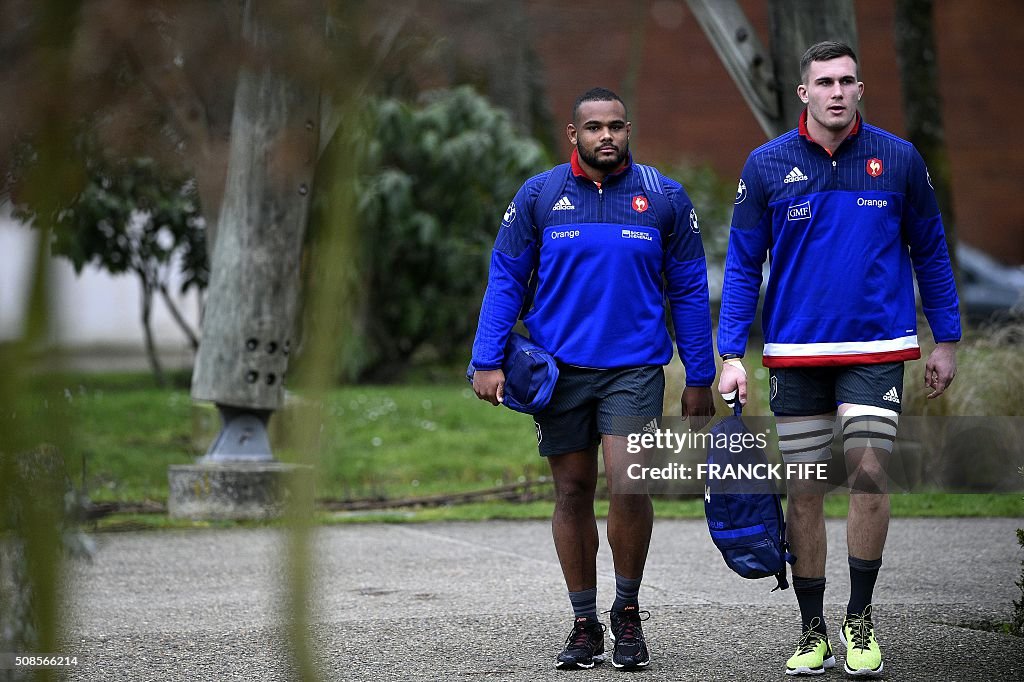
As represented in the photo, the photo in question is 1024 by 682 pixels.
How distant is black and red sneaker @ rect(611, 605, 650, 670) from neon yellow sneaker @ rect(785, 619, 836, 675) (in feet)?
1.48

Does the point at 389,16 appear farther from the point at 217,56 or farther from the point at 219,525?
the point at 219,525

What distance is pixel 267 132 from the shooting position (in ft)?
5.32

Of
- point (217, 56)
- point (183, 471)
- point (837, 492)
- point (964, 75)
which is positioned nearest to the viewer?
point (217, 56)

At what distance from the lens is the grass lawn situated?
332 inches

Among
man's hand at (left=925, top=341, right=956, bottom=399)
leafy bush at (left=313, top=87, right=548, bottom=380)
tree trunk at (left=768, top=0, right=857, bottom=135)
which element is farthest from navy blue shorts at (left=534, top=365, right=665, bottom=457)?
leafy bush at (left=313, top=87, right=548, bottom=380)

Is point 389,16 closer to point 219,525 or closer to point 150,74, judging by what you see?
point 150,74

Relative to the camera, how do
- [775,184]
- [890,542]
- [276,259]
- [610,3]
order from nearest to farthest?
[610,3] < [775,184] < [890,542] < [276,259]

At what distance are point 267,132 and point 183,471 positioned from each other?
268 inches

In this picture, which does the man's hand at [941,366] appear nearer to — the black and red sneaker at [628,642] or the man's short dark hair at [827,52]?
the man's short dark hair at [827,52]

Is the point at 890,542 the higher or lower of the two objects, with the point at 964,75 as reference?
lower

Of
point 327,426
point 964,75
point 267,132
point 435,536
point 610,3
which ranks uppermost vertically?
point 964,75

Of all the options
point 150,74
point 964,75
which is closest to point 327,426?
point 150,74

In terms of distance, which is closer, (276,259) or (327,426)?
(327,426)

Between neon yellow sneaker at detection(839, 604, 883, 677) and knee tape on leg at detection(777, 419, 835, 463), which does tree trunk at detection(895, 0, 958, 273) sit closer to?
knee tape on leg at detection(777, 419, 835, 463)
